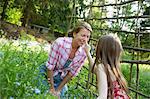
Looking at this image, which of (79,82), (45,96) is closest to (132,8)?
(79,82)

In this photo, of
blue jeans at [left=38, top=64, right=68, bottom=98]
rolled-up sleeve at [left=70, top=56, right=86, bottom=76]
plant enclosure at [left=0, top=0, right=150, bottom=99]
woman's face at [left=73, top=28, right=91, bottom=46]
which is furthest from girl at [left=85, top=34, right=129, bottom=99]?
blue jeans at [left=38, top=64, right=68, bottom=98]

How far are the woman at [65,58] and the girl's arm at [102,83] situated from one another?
0.74 m

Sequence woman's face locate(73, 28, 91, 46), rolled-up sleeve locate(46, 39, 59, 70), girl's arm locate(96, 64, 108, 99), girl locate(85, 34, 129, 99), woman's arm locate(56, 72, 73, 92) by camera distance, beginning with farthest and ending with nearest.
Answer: woman's arm locate(56, 72, 73, 92) → rolled-up sleeve locate(46, 39, 59, 70) → woman's face locate(73, 28, 91, 46) → girl locate(85, 34, 129, 99) → girl's arm locate(96, 64, 108, 99)

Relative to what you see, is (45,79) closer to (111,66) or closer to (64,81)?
(64,81)

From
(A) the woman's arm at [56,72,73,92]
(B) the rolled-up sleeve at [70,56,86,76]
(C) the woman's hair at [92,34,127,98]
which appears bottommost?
(A) the woman's arm at [56,72,73,92]

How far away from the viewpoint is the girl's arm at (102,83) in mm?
2588

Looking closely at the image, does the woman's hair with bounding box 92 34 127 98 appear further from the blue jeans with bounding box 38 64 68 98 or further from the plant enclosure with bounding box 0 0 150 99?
the blue jeans with bounding box 38 64 68 98

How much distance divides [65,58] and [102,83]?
1006mm

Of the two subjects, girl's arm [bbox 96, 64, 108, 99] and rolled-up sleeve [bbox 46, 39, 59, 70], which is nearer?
girl's arm [bbox 96, 64, 108, 99]

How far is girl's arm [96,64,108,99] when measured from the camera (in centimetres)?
259

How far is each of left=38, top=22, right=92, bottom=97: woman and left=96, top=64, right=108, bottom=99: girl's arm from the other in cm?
74

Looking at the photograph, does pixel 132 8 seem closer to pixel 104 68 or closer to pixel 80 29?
pixel 80 29

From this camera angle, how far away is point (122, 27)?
5.36 metres

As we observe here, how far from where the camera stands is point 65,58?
361cm
